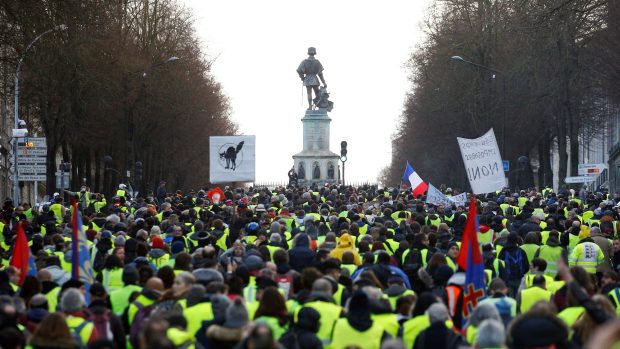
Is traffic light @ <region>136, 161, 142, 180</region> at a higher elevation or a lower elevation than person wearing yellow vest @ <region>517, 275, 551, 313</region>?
higher

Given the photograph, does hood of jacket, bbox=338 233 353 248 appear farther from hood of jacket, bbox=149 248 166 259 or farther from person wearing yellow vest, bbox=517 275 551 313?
person wearing yellow vest, bbox=517 275 551 313

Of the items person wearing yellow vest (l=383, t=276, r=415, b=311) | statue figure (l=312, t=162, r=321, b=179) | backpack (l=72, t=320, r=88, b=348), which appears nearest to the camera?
backpack (l=72, t=320, r=88, b=348)

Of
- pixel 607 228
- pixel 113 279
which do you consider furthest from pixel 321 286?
pixel 607 228

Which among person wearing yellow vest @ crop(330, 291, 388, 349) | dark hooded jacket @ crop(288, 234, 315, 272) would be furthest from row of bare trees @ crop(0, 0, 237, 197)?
person wearing yellow vest @ crop(330, 291, 388, 349)

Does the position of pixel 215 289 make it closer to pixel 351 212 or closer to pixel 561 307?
pixel 561 307

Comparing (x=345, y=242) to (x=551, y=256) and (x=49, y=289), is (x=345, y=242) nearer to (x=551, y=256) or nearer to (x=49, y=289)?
(x=551, y=256)

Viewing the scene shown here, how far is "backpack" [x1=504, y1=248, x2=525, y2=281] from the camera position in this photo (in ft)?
62.7

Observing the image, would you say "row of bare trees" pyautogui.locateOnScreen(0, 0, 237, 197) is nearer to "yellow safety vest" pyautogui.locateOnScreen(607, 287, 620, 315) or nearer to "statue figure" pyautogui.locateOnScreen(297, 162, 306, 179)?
"statue figure" pyautogui.locateOnScreen(297, 162, 306, 179)

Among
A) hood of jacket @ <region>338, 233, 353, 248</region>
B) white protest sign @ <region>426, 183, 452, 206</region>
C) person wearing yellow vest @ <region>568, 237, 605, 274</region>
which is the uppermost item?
white protest sign @ <region>426, 183, 452, 206</region>

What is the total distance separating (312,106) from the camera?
77.4 meters

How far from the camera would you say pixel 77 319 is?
12430 millimetres

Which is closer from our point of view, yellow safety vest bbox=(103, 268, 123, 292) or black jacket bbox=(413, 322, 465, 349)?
black jacket bbox=(413, 322, 465, 349)

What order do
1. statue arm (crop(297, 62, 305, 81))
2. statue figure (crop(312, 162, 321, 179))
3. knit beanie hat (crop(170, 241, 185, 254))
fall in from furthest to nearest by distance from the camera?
statue figure (crop(312, 162, 321, 179)) → statue arm (crop(297, 62, 305, 81)) → knit beanie hat (crop(170, 241, 185, 254))

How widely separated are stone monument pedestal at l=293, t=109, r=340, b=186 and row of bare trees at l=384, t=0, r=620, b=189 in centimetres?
533
